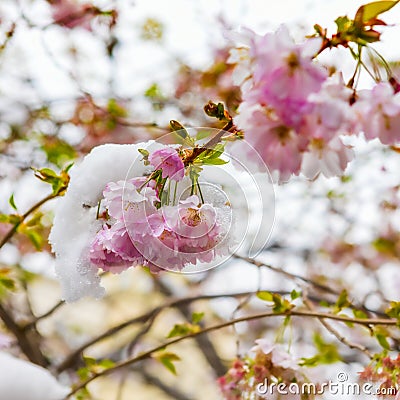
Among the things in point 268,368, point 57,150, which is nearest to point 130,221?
point 268,368

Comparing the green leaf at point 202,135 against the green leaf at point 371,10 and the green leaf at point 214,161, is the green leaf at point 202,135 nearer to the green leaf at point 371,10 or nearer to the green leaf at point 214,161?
the green leaf at point 214,161

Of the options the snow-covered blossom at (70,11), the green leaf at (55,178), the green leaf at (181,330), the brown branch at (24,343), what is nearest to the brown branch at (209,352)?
the brown branch at (24,343)

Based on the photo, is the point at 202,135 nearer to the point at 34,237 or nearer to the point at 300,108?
the point at 300,108

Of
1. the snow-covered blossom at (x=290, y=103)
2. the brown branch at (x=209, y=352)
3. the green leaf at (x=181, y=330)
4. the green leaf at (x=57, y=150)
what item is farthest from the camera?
the brown branch at (x=209, y=352)

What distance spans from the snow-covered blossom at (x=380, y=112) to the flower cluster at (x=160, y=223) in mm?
189

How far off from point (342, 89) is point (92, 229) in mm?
367

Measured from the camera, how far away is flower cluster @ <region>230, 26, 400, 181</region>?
518mm

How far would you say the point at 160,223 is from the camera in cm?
66

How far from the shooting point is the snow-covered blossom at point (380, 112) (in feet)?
1.82

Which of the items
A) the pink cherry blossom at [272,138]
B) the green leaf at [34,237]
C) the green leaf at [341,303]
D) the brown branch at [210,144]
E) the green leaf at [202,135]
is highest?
the green leaf at [34,237]

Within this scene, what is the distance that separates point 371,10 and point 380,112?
97 mm

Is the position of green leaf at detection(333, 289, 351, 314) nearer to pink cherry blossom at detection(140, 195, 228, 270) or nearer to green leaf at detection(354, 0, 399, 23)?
pink cherry blossom at detection(140, 195, 228, 270)

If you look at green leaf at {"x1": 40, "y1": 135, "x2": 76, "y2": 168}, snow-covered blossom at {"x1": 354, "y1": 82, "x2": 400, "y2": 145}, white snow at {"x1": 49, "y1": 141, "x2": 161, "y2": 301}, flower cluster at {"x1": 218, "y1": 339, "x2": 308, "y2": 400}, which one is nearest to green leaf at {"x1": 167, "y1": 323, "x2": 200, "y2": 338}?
flower cluster at {"x1": 218, "y1": 339, "x2": 308, "y2": 400}

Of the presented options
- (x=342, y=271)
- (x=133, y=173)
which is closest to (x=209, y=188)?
(x=133, y=173)
